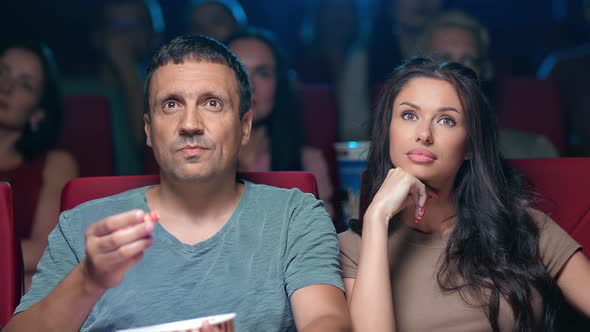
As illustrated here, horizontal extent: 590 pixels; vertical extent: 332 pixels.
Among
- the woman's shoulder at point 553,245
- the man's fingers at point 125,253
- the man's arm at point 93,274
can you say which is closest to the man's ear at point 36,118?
the man's arm at point 93,274

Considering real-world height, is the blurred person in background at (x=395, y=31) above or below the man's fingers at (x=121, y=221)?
above

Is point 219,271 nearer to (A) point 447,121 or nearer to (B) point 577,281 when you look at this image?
(A) point 447,121

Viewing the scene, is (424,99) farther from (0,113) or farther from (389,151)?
(0,113)

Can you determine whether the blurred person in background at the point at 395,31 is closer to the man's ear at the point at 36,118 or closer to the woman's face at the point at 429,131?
the man's ear at the point at 36,118

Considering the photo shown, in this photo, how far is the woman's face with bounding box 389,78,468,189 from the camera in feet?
Result: 5.13

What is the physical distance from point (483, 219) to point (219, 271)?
0.57 m

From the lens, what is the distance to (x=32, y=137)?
2.59 m

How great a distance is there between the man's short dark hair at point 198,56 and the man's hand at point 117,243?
20.3 inches

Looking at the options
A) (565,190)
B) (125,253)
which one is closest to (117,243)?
(125,253)

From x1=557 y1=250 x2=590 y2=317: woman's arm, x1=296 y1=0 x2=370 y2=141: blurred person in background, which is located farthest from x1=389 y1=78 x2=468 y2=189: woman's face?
x1=296 y1=0 x2=370 y2=141: blurred person in background

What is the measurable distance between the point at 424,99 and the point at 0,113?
1.64 metres

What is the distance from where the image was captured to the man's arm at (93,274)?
1094mm

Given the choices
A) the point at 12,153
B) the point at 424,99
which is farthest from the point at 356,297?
the point at 12,153

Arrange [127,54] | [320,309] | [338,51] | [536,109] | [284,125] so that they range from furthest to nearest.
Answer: [338,51], [127,54], [536,109], [284,125], [320,309]
